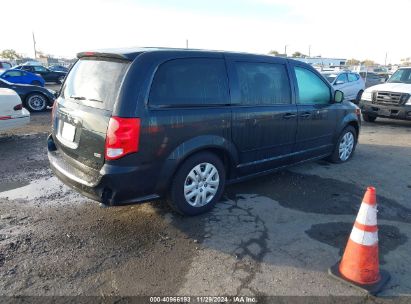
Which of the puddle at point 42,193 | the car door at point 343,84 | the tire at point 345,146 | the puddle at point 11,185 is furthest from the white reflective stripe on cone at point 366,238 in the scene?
the car door at point 343,84

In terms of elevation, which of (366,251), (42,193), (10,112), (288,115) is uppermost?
(288,115)

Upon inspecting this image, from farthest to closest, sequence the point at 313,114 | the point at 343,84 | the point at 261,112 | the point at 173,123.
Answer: the point at 343,84 < the point at 313,114 < the point at 261,112 < the point at 173,123

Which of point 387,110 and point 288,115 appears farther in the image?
point 387,110

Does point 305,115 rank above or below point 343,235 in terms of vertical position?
above

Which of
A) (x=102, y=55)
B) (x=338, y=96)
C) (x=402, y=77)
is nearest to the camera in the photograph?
(x=102, y=55)

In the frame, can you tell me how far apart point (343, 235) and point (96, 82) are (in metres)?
3.03

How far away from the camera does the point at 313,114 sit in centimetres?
519

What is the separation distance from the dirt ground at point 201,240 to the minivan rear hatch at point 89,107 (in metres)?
0.81

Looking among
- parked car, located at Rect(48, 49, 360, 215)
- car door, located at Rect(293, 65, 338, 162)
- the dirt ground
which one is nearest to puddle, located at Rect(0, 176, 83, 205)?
the dirt ground

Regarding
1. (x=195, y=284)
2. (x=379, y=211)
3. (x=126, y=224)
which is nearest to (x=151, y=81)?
(x=126, y=224)

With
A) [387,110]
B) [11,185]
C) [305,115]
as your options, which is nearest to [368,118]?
[387,110]

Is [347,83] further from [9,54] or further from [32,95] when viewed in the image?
[9,54]

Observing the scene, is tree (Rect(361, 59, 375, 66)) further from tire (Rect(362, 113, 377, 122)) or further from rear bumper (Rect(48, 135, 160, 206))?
rear bumper (Rect(48, 135, 160, 206))

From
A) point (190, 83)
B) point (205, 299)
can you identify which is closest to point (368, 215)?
point (205, 299)
